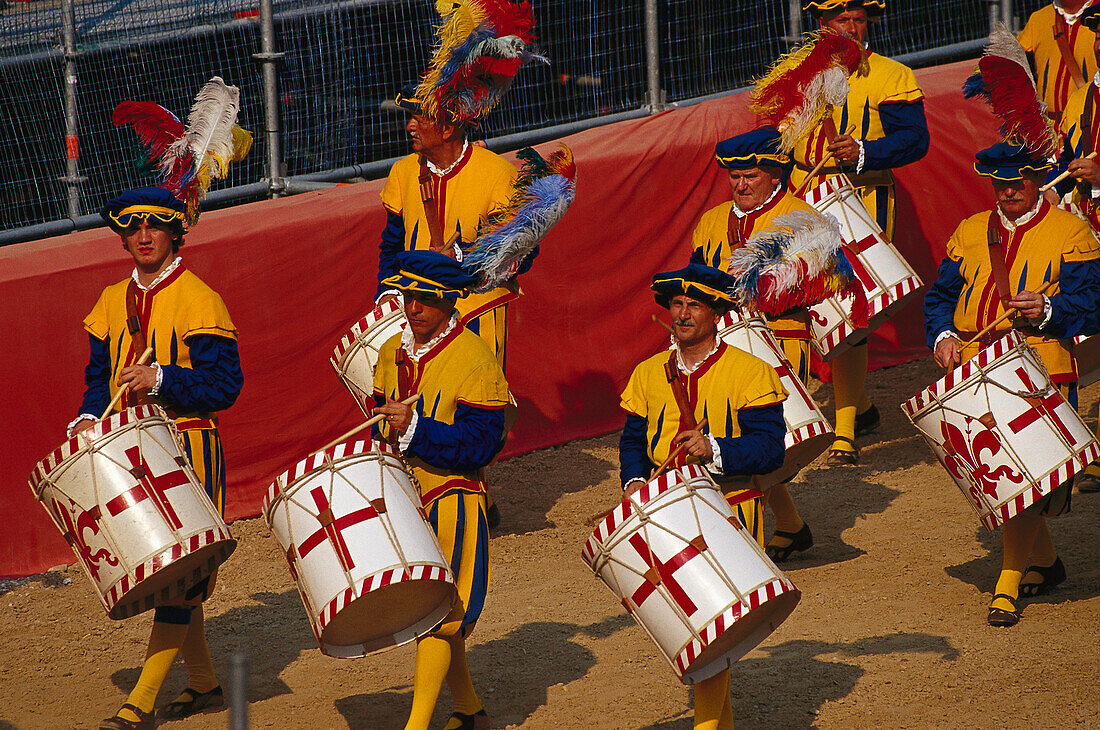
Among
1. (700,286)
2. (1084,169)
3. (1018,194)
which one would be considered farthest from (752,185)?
(700,286)

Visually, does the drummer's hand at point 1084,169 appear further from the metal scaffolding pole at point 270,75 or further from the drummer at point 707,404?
the metal scaffolding pole at point 270,75

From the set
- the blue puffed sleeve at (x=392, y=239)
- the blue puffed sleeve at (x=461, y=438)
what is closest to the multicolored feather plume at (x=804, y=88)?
the blue puffed sleeve at (x=392, y=239)

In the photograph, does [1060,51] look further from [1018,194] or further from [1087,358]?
[1018,194]

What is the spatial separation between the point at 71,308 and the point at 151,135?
1.45m

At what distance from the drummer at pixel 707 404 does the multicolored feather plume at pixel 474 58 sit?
233 cm

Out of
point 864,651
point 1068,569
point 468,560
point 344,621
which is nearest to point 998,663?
point 864,651

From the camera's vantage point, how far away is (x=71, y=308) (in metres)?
7.39

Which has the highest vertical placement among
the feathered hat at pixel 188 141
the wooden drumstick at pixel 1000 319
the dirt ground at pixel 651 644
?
the feathered hat at pixel 188 141

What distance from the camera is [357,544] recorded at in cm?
459

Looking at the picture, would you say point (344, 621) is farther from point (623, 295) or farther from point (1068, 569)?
point (623, 295)

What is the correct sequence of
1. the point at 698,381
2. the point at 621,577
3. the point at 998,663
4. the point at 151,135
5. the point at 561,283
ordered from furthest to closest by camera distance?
the point at 561,283 → the point at 151,135 → the point at 998,663 → the point at 698,381 → the point at 621,577

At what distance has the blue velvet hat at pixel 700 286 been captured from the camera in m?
4.86

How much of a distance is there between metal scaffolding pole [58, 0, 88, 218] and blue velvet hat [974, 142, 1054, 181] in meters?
5.10

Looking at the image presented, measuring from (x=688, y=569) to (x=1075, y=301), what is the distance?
277cm
